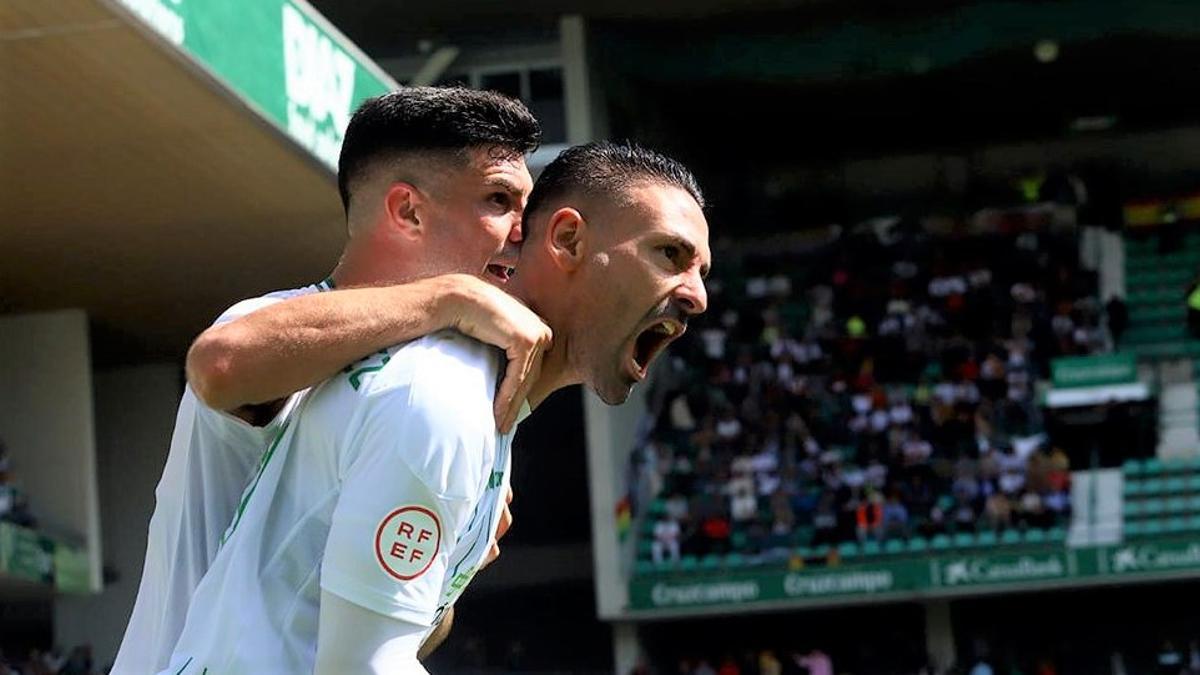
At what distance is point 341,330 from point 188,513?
0.50m

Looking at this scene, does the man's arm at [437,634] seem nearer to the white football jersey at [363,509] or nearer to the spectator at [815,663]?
the white football jersey at [363,509]

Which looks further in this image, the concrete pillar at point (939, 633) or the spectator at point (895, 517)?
the concrete pillar at point (939, 633)

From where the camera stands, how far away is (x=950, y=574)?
23766mm

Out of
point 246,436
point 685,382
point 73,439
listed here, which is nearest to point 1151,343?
point 685,382

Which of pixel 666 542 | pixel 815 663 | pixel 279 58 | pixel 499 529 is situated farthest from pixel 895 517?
pixel 499 529

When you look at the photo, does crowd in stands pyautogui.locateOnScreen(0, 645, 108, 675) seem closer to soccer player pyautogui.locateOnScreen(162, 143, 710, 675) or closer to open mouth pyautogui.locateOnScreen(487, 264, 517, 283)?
open mouth pyautogui.locateOnScreen(487, 264, 517, 283)

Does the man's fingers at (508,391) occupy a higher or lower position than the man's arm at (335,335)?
lower

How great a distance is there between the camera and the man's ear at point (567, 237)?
2.75m

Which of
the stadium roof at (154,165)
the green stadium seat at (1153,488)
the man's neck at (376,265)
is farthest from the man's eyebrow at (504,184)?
the green stadium seat at (1153,488)

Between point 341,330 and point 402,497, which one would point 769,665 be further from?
point 402,497

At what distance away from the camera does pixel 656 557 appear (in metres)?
24.7

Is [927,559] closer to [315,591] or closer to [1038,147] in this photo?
[1038,147]

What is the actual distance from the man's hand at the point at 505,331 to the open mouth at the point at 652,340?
15cm

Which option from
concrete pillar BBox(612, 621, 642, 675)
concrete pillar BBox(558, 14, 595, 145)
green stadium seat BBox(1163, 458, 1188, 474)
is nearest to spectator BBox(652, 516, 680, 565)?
concrete pillar BBox(612, 621, 642, 675)
